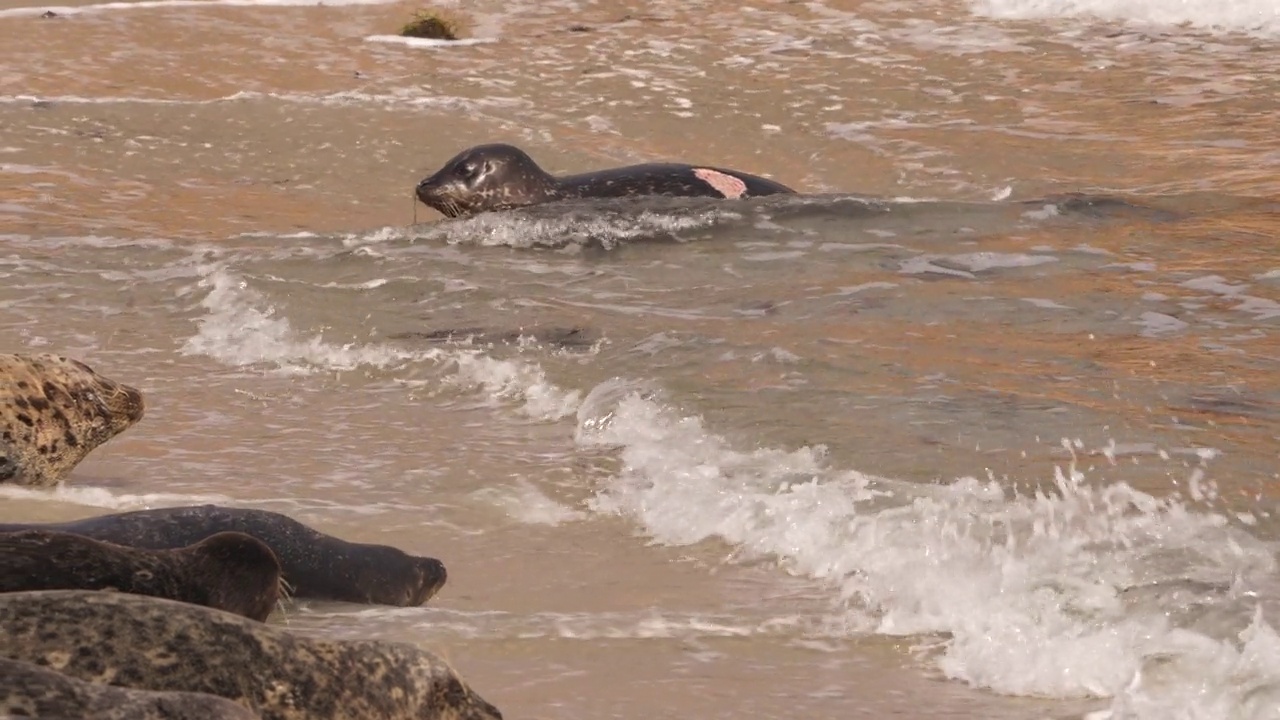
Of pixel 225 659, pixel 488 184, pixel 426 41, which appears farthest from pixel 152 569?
pixel 426 41

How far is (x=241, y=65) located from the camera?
1466cm

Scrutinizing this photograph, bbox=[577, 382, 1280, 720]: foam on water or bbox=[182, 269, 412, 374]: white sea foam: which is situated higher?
bbox=[577, 382, 1280, 720]: foam on water

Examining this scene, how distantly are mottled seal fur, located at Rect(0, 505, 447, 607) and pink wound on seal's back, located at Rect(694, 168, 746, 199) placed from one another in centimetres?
556

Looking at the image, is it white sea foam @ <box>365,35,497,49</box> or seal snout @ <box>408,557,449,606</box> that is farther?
white sea foam @ <box>365,35,497,49</box>

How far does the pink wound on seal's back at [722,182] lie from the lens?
1007cm

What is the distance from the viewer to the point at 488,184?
10.2 meters

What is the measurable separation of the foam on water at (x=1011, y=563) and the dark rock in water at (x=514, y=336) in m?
1.44

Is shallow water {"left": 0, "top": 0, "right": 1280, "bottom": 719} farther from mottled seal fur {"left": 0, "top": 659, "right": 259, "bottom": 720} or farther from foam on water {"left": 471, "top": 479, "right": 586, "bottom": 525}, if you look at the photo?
mottled seal fur {"left": 0, "top": 659, "right": 259, "bottom": 720}

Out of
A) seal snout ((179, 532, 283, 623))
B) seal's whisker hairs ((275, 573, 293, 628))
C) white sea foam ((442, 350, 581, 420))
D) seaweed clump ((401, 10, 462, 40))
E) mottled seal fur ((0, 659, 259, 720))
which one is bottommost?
white sea foam ((442, 350, 581, 420))

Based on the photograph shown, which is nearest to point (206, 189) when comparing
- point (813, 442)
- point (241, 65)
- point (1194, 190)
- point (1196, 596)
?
point (241, 65)

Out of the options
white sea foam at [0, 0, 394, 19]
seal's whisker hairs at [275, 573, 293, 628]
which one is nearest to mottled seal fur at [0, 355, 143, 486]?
seal's whisker hairs at [275, 573, 293, 628]

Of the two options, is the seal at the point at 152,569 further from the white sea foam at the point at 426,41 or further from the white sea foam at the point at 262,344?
the white sea foam at the point at 426,41

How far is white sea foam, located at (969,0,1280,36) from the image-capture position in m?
15.2

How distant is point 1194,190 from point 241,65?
24.3ft
